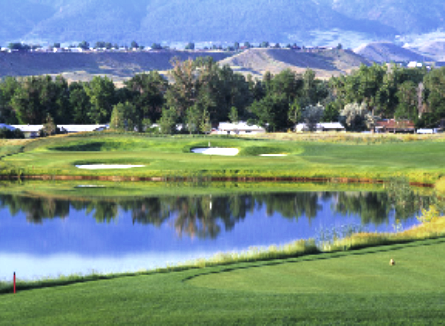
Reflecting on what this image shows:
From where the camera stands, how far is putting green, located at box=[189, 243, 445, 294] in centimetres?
1912

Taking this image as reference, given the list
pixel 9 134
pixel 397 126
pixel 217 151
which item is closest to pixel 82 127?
pixel 9 134

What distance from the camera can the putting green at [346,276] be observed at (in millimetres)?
19125

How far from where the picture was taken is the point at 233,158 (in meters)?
72.1

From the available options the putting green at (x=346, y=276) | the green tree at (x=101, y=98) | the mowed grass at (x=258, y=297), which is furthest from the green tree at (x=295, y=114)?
the mowed grass at (x=258, y=297)

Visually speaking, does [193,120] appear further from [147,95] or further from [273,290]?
[273,290]

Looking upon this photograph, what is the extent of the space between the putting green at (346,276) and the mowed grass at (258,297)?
3 centimetres

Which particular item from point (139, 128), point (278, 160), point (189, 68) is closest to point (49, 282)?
point (278, 160)

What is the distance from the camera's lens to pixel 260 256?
84.8ft

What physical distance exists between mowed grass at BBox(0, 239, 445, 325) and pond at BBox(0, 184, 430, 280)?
6944 millimetres

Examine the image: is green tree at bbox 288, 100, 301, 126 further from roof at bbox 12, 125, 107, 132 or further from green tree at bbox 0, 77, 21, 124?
green tree at bbox 0, 77, 21, 124

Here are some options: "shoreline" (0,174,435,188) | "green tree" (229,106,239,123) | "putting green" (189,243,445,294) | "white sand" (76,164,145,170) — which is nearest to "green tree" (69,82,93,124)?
"green tree" (229,106,239,123)

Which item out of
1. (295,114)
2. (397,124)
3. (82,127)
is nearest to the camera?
(295,114)

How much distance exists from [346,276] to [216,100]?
422 ft

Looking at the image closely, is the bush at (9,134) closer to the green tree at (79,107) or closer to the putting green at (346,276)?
the green tree at (79,107)
